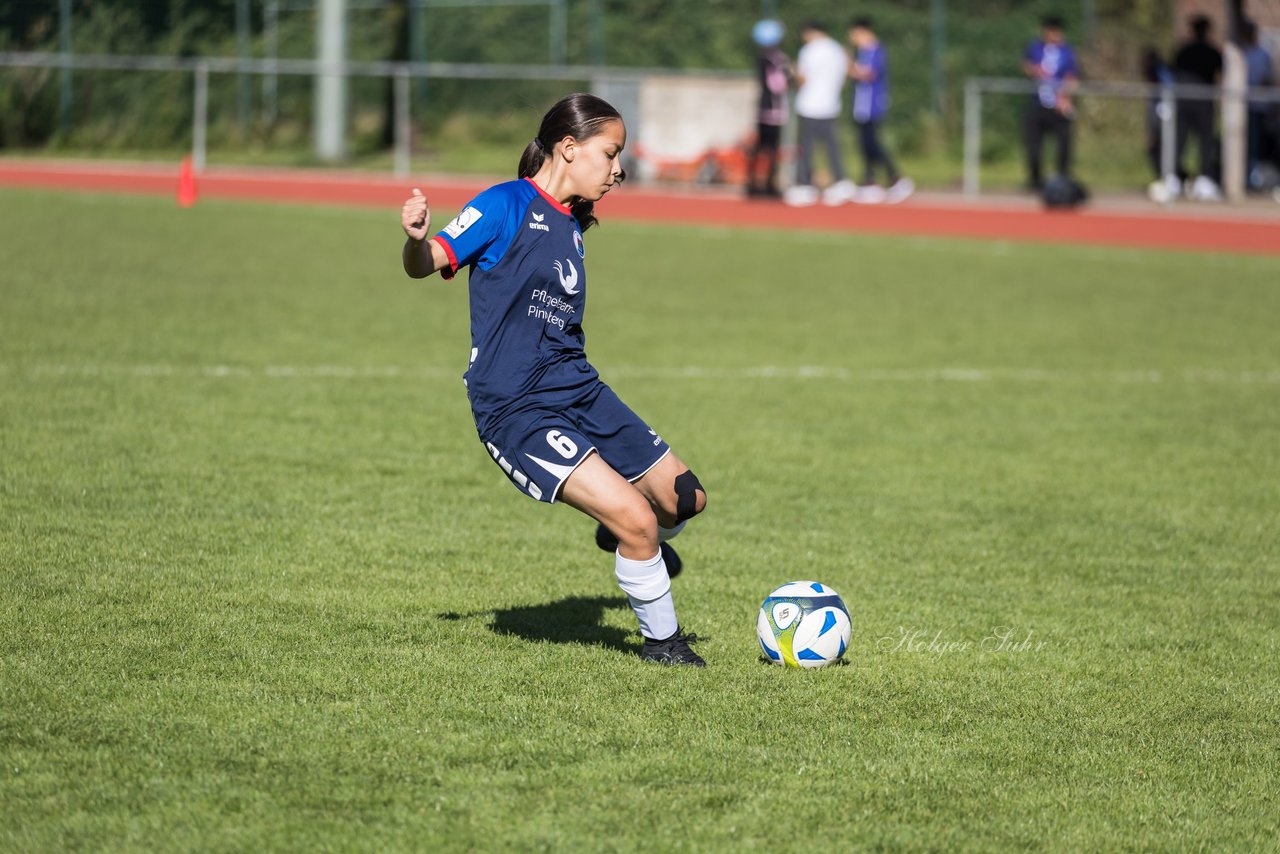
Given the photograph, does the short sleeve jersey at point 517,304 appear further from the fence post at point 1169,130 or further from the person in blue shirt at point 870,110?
the fence post at point 1169,130

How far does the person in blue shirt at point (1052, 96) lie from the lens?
70.6ft

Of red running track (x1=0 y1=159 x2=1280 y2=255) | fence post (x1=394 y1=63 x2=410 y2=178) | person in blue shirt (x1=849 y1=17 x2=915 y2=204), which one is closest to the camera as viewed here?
red running track (x1=0 y1=159 x2=1280 y2=255)

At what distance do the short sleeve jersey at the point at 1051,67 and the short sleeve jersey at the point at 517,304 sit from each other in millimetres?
17878

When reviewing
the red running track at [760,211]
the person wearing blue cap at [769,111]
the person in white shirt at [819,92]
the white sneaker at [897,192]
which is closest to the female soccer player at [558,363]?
the red running track at [760,211]

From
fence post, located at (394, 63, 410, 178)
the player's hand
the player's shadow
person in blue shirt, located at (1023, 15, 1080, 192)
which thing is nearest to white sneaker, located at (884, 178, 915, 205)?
person in blue shirt, located at (1023, 15, 1080, 192)

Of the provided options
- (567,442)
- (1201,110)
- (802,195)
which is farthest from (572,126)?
(1201,110)

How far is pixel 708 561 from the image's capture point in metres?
6.30

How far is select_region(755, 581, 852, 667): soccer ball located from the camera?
193 inches

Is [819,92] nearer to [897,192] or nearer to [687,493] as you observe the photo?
[897,192]

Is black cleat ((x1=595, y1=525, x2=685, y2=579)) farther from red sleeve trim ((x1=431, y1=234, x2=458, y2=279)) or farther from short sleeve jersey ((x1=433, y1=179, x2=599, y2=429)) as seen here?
red sleeve trim ((x1=431, y1=234, x2=458, y2=279))

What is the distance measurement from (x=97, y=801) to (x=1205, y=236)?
58.3 ft

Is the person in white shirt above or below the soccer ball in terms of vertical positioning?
above

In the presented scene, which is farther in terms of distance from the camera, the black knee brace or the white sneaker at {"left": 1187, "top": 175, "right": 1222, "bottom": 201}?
the white sneaker at {"left": 1187, "top": 175, "right": 1222, "bottom": 201}

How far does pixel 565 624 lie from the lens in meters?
5.39
